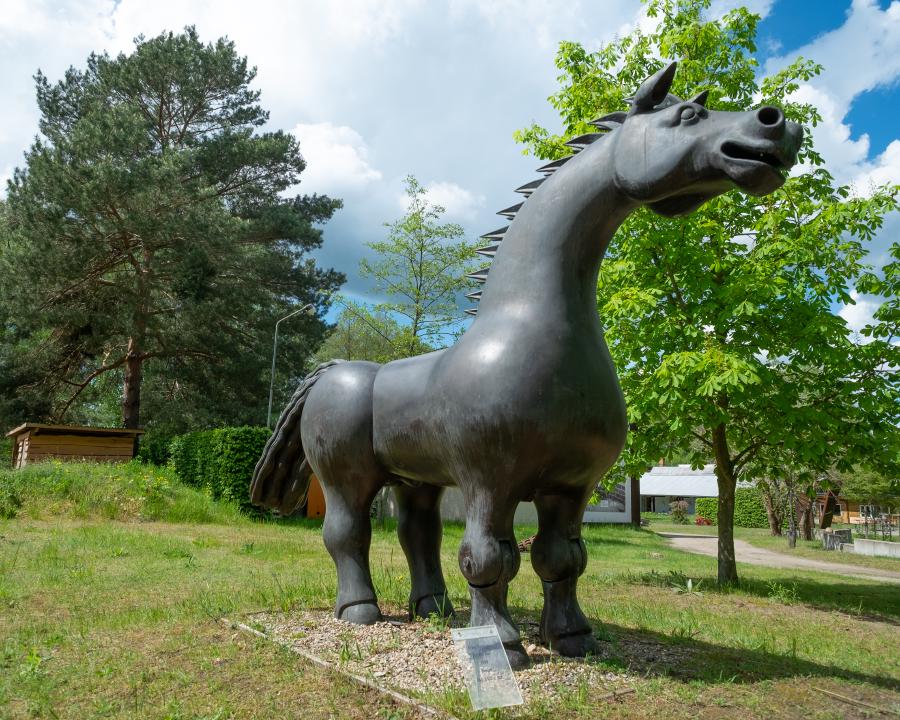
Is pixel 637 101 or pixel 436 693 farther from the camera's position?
pixel 637 101

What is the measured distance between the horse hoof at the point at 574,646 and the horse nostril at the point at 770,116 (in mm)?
3040

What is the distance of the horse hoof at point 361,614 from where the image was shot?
4.84 metres

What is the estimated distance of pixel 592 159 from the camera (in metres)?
3.89

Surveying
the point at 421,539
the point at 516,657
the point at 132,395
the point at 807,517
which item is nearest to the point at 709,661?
the point at 516,657

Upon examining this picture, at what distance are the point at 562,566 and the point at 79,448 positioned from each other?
18.4m

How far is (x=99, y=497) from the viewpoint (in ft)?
44.2

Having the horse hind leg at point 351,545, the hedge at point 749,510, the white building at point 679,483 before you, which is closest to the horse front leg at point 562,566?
the horse hind leg at point 351,545

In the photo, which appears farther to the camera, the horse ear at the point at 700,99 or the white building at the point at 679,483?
the white building at the point at 679,483

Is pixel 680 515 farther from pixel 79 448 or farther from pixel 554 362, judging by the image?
pixel 554 362

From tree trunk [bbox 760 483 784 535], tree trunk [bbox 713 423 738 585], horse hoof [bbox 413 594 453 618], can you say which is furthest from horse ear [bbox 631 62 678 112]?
tree trunk [bbox 760 483 784 535]

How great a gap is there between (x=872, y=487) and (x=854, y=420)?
18.8 m

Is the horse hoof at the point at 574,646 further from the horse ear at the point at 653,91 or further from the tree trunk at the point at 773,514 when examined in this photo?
the tree trunk at the point at 773,514

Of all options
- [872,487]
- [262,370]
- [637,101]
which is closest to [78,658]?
[637,101]

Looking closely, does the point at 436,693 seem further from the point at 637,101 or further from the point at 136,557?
the point at 136,557
